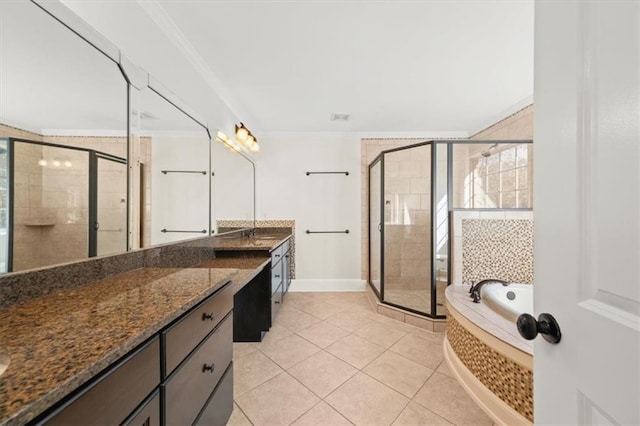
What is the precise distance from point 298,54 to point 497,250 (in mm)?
2538

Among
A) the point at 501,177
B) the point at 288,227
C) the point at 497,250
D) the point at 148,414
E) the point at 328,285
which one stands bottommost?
the point at 328,285

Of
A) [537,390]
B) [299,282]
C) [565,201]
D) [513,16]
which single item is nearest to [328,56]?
[513,16]

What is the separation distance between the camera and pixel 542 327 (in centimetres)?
56

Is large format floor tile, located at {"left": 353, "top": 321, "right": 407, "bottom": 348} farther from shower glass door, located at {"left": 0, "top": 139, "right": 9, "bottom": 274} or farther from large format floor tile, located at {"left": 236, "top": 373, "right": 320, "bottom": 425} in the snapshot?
shower glass door, located at {"left": 0, "top": 139, "right": 9, "bottom": 274}

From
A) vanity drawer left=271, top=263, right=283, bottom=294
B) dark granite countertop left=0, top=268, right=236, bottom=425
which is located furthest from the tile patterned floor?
dark granite countertop left=0, top=268, right=236, bottom=425

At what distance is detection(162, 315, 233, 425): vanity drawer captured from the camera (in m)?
0.80

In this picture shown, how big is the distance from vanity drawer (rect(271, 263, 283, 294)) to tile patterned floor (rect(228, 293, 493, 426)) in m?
0.41

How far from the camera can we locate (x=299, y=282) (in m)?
3.69

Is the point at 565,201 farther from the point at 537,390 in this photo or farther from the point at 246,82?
the point at 246,82

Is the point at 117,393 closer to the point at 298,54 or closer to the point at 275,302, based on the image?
the point at 275,302

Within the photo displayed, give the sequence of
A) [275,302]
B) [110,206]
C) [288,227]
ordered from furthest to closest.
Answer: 1. [288,227]
2. [275,302]
3. [110,206]

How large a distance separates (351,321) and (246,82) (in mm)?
2641

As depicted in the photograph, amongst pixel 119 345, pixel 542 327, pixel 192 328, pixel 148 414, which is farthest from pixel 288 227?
pixel 542 327

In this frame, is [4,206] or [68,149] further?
[68,149]
